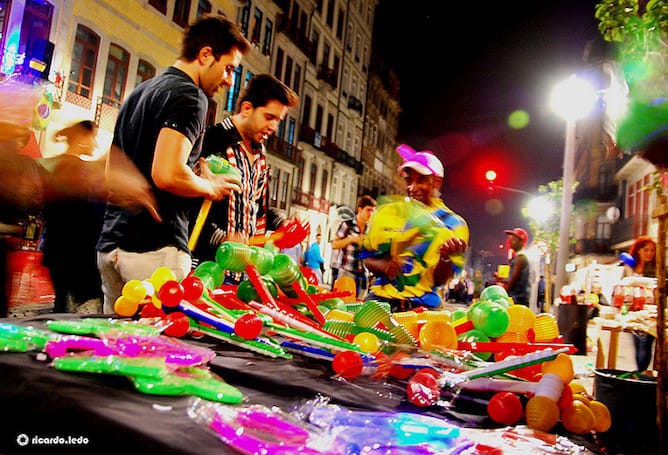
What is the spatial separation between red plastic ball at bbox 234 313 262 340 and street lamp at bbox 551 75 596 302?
9853mm

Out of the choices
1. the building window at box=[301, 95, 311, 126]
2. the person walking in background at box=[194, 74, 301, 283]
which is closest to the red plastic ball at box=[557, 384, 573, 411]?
the person walking in background at box=[194, 74, 301, 283]

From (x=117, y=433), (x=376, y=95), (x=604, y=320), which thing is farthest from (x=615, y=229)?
(x=117, y=433)

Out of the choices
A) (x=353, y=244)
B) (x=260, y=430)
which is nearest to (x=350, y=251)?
(x=353, y=244)

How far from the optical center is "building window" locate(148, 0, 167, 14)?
16.2 meters

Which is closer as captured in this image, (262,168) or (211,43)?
(211,43)

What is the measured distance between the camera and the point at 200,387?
1.05m

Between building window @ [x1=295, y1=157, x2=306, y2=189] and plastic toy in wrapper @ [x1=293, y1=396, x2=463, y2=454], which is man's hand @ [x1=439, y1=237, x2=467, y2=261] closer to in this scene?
plastic toy in wrapper @ [x1=293, y1=396, x2=463, y2=454]

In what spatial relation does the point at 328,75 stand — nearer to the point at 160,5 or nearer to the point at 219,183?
the point at 160,5

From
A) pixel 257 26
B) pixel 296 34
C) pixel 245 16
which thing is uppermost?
pixel 296 34

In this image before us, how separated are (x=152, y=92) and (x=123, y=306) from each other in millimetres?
1077

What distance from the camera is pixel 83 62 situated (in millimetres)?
13875

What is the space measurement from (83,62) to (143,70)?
8.56 feet

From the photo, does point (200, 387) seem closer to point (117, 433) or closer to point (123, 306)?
point (117, 433)

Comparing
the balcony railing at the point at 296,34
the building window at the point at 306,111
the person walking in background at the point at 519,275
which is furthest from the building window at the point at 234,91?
the person walking in background at the point at 519,275
